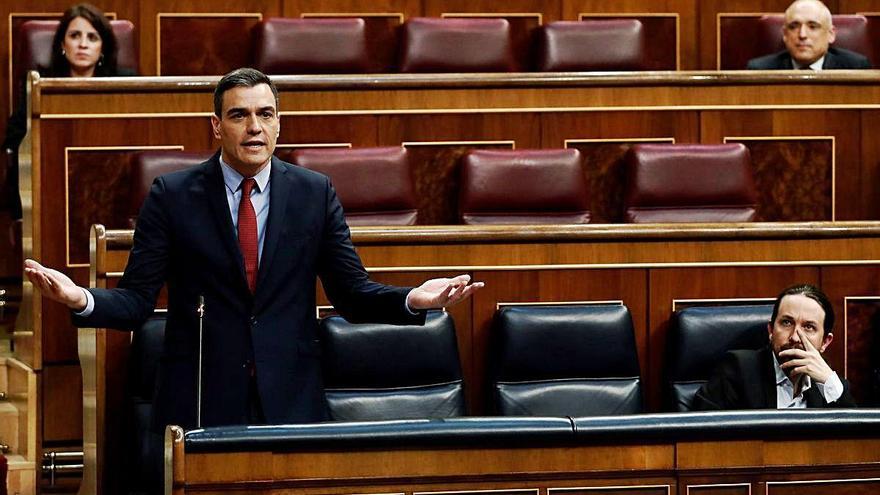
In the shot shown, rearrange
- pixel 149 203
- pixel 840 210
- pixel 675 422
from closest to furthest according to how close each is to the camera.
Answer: pixel 675 422
pixel 149 203
pixel 840 210

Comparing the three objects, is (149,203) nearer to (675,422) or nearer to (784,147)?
(675,422)

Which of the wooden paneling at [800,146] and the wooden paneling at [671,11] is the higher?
the wooden paneling at [671,11]

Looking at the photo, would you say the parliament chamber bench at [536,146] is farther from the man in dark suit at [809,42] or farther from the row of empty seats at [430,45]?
the row of empty seats at [430,45]

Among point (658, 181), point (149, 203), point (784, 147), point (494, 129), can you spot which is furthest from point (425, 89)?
point (149, 203)

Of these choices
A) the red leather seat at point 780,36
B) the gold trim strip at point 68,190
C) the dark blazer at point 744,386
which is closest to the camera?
the dark blazer at point 744,386

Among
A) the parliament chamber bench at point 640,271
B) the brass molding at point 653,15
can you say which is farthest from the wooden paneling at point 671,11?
the parliament chamber bench at point 640,271

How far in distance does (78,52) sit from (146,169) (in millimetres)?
283

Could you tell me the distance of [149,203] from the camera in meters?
0.90

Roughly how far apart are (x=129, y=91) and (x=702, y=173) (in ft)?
1.77

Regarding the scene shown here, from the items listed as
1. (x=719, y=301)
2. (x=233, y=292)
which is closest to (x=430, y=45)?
(x=719, y=301)

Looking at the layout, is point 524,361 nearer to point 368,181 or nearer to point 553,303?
point 553,303

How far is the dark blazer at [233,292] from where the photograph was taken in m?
0.89

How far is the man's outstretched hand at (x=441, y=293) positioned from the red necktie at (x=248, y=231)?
10 centimetres

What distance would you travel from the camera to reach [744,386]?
41.3 inches
